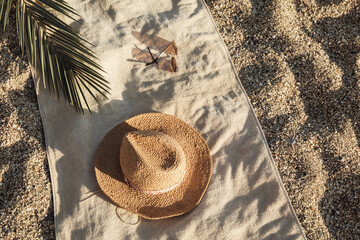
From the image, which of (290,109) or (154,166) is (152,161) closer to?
(154,166)

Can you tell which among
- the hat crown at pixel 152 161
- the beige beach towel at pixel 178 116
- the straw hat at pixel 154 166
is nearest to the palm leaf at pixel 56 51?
the beige beach towel at pixel 178 116

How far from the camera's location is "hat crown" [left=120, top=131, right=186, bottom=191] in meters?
1.98

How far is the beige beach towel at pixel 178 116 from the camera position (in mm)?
2258

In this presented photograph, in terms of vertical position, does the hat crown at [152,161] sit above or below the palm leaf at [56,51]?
below

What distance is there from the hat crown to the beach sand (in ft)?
2.44

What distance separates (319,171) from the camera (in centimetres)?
241

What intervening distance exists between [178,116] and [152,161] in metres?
0.66

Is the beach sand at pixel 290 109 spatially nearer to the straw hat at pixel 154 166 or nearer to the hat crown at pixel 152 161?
the straw hat at pixel 154 166

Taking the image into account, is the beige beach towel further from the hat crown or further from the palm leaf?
the hat crown

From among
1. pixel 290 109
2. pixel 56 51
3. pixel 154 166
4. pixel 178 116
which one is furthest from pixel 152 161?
pixel 290 109

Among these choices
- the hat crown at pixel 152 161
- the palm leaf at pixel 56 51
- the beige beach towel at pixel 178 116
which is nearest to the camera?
the hat crown at pixel 152 161

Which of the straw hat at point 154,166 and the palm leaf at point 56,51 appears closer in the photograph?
the straw hat at point 154,166

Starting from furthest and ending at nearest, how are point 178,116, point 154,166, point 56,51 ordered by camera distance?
1. point 178,116
2. point 56,51
3. point 154,166

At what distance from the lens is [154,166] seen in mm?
1984
